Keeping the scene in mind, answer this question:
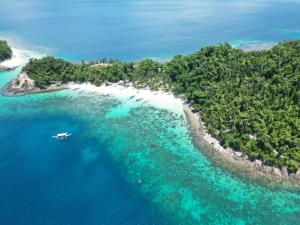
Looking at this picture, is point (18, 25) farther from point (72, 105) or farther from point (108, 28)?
point (72, 105)

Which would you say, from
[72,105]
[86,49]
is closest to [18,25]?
[86,49]

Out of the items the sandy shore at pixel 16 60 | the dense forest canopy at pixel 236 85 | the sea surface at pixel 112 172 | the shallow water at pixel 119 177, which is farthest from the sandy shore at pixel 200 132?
the sandy shore at pixel 16 60

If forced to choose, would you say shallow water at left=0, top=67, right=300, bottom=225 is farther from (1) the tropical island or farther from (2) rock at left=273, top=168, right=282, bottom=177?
(1) the tropical island

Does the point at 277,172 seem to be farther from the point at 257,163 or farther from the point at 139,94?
the point at 139,94

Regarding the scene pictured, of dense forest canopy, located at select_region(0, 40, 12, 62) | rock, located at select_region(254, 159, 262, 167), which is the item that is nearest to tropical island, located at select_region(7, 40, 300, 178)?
rock, located at select_region(254, 159, 262, 167)

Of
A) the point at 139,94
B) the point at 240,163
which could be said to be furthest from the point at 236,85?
the point at 139,94
